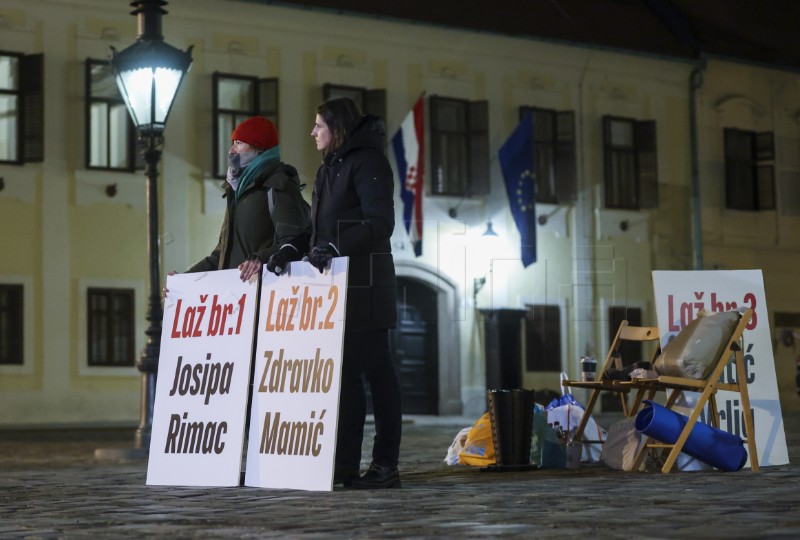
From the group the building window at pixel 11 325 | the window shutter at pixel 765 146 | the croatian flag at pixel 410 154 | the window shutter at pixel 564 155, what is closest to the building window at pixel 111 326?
the building window at pixel 11 325

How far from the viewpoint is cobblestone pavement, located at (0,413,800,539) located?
19.8 ft

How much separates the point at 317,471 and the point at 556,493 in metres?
1.17

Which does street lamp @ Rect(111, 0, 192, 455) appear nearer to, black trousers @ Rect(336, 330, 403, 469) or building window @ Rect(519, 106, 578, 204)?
black trousers @ Rect(336, 330, 403, 469)

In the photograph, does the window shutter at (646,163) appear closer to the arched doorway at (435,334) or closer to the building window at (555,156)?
the building window at (555,156)

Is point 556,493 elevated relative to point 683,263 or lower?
lower

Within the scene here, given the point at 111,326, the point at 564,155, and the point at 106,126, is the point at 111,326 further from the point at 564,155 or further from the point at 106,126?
the point at 564,155

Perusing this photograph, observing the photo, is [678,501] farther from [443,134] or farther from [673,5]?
[673,5]

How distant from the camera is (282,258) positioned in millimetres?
8344

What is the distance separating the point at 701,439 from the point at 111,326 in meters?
17.5

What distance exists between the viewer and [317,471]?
7.98 metres

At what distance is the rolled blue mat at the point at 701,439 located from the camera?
9516 millimetres

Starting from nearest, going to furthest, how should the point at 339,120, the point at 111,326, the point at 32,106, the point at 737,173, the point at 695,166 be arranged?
the point at 339,120 < the point at 32,106 < the point at 111,326 < the point at 695,166 < the point at 737,173

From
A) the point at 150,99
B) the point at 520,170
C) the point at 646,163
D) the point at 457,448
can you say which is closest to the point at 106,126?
the point at 520,170

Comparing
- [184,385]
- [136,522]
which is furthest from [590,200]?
[136,522]
